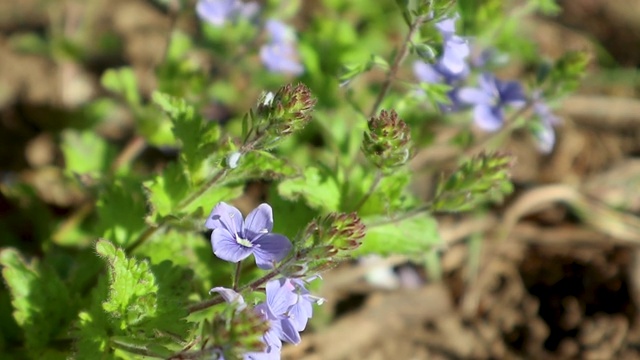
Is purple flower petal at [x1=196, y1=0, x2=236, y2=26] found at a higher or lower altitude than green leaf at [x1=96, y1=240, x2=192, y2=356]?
Result: higher

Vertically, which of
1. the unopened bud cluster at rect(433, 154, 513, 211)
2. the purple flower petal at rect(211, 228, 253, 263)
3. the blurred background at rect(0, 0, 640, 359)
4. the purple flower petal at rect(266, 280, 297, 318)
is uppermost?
the purple flower petal at rect(211, 228, 253, 263)

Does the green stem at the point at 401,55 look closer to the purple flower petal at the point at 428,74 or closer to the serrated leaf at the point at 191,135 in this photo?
the purple flower petal at the point at 428,74

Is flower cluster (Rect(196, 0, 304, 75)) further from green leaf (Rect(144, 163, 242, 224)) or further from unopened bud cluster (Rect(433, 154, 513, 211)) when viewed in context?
unopened bud cluster (Rect(433, 154, 513, 211))

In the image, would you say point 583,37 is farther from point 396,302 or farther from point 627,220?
point 396,302

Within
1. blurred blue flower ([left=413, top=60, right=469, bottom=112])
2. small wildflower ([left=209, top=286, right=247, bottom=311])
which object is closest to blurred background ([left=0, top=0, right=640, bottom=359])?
blurred blue flower ([left=413, top=60, right=469, bottom=112])

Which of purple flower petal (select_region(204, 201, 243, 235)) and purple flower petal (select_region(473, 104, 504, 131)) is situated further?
purple flower petal (select_region(473, 104, 504, 131))

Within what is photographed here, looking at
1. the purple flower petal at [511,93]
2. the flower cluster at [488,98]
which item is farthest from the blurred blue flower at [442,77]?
the purple flower petal at [511,93]
